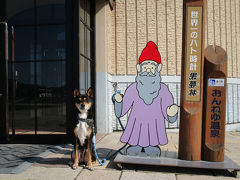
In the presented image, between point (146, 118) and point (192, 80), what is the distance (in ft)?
3.94

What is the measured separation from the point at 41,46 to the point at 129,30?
6.03 m

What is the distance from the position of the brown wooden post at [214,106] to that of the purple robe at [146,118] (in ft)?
2.52

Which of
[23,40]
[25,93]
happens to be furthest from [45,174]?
[23,40]

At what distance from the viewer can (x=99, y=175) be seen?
393cm

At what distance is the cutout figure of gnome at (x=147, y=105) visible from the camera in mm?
4477

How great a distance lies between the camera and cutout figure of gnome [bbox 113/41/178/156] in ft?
14.7

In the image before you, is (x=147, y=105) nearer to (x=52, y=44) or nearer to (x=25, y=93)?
(x=52, y=44)

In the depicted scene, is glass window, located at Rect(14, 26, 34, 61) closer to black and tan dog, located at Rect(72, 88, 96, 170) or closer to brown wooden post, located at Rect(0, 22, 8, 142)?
brown wooden post, located at Rect(0, 22, 8, 142)

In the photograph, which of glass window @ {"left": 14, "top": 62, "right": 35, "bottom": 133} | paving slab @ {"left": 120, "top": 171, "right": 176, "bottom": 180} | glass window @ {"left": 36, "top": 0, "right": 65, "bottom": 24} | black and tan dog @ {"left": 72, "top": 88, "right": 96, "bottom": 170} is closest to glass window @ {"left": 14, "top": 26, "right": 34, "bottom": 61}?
glass window @ {"left": 14, "top": 62, "right": 35, "bottom": 133}

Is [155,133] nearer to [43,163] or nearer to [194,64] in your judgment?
[194,64]

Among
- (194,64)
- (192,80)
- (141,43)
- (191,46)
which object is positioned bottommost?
(192,80)

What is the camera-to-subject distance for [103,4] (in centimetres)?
822

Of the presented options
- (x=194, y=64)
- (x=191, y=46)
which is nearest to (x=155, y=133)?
(x=194, y=64)

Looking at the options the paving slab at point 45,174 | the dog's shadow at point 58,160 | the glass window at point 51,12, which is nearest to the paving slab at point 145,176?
the dog's shadow at point 58,160
